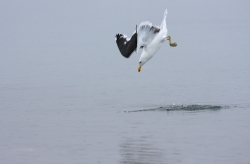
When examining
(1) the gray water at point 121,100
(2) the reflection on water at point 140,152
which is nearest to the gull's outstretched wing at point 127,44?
(1) the gray water at point 121,100

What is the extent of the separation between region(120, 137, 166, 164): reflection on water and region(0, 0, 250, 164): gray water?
21mm

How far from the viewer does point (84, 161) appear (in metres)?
14.6

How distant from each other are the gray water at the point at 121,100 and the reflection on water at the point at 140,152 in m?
0.02

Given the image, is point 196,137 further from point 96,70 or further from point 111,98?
point 96,70

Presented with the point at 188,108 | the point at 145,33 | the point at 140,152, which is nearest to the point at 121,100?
the point at 188,108

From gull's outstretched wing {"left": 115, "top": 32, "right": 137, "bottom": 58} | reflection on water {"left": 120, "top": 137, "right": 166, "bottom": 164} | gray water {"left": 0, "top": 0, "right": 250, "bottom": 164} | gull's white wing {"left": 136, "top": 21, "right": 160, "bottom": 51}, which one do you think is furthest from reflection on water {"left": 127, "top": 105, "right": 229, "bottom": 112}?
reflection on water {"left": 120, "top": 137, "right": 166, "bottom": 164}

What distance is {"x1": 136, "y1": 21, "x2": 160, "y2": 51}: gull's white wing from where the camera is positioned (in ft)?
53.8

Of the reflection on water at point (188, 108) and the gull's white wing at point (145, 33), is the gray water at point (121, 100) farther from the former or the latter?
the gull's white wing at point (145, 33)

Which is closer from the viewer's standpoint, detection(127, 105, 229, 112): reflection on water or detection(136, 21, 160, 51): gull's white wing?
detection(136, 21, 160, 51): gull's white wing

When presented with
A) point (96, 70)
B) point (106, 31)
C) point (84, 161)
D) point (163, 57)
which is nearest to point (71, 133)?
point (84, 161)

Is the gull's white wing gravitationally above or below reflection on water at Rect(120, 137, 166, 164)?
above

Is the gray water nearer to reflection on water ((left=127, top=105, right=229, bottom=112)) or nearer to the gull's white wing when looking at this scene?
reflection on water ((left=127, top=105, right=229, bottom=112))

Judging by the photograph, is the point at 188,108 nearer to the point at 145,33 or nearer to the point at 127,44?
the point at 127,44

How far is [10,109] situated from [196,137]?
6414mm
